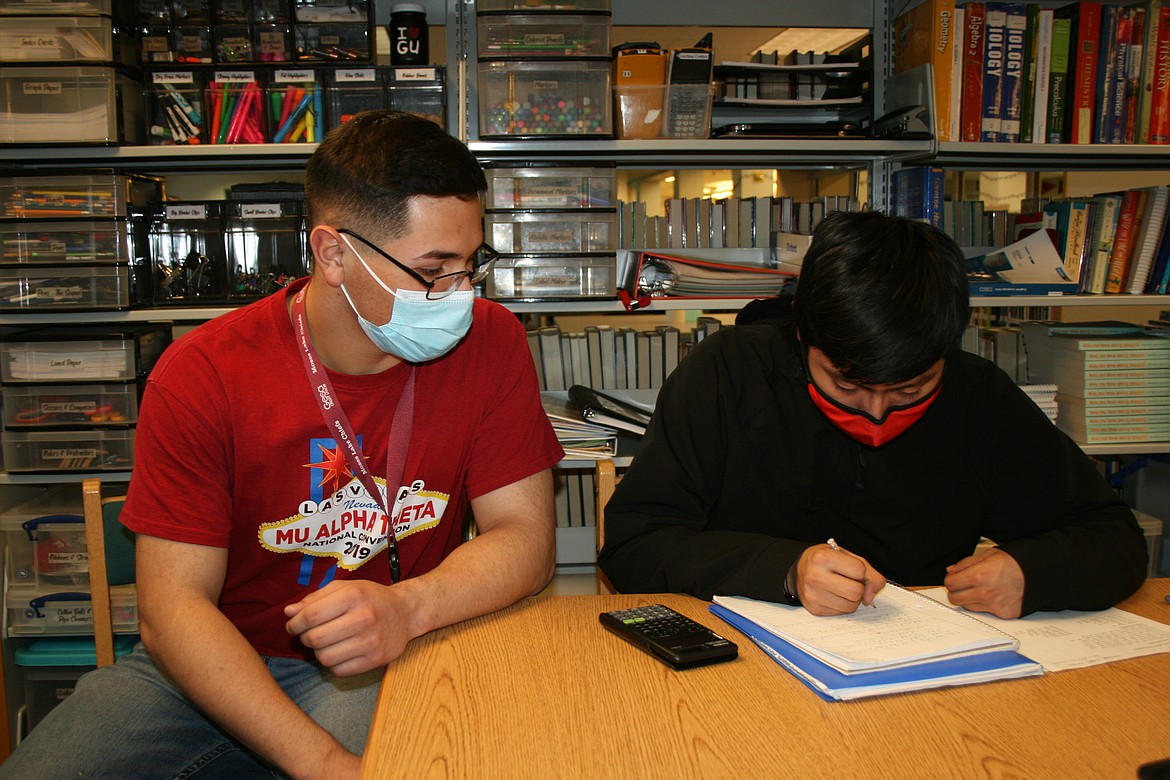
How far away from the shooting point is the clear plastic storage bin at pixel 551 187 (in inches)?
92.7

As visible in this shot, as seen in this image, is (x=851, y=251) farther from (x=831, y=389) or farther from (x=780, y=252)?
(x=780, y=252)

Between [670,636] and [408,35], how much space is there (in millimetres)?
1903

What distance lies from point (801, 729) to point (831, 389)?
1.99 ft

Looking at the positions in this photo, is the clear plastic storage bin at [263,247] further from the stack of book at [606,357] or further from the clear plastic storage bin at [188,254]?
the stack of book at [606,357]

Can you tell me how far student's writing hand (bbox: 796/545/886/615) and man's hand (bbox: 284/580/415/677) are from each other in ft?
1.72

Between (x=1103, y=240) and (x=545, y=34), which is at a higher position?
(x=545, y=34)

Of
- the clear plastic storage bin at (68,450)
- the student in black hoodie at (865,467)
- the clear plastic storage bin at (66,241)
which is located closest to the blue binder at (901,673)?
the student in black hoodie at (865,467)

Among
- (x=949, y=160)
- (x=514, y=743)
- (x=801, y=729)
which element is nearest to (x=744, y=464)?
(x=801, y=729)

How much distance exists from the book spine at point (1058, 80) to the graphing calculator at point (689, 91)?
1.04 meters

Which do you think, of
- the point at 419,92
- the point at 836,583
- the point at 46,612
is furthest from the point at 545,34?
the point at 46,612

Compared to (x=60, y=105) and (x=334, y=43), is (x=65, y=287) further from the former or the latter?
(x=334, y=43)

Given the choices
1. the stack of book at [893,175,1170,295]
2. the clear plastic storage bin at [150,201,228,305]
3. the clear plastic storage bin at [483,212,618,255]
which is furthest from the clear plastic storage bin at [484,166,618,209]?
the stack of book at [893,175,1170,295]

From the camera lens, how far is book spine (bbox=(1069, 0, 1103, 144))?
2449mm

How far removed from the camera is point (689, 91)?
90.7 inches
